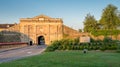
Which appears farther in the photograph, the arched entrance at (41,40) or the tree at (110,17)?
the arched entrance at (41,40)

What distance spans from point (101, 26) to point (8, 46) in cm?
4777

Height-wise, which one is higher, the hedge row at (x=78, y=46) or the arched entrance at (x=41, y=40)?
the arched entrance at (x=41, y=40)

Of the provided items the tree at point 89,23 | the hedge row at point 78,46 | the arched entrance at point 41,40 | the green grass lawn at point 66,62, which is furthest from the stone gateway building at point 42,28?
the green grass lawn at point 66,62

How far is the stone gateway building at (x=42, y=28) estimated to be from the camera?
270ft

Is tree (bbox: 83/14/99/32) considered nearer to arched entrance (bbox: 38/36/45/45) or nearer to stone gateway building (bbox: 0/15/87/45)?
stone gateway building (bbox: 0/15/87/45)

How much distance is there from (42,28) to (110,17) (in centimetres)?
2095

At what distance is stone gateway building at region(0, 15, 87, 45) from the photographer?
82.2 m

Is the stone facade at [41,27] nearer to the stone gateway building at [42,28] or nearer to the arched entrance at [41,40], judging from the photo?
the stone gateway building at [42,28]

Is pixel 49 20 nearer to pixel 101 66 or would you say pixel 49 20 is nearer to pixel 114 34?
pixel 114 34

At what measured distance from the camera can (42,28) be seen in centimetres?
8388

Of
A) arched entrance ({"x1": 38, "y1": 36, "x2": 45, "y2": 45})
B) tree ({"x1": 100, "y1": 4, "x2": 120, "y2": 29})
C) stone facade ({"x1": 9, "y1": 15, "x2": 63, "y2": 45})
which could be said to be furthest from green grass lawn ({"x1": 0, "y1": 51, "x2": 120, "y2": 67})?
arched entrance ({"x1": 38, "y1": 36, "x2": 45, "y2": 45})

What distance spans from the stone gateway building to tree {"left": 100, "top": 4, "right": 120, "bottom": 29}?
11.3 metres

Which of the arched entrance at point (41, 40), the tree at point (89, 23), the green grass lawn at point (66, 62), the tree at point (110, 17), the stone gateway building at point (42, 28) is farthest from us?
the tree at point (89, 23)

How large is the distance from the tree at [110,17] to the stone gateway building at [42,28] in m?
11.3
